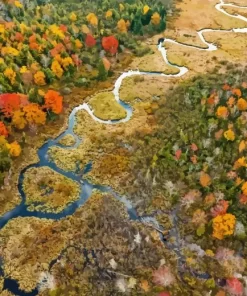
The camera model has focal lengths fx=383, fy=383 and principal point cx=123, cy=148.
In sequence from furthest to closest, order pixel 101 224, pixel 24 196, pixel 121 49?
1. pixel 121 49
2. pixel 24 196
3. pixel 101 224

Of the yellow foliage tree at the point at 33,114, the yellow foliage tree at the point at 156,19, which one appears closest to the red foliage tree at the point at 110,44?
the yellow foliage tree at the point at 156,19

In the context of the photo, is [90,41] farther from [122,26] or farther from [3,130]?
[3,130]

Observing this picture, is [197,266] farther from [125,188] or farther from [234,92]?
[234,92]

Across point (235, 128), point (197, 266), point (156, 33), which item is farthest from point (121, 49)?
point (197, 266)

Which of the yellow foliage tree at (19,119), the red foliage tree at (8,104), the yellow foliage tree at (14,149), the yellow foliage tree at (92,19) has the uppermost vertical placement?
the yellow foliage tree at (92,19)

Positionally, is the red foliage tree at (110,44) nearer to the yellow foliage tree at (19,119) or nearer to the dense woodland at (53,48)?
the dense woodland at (53,48)

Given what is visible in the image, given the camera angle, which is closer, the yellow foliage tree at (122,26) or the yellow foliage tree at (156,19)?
the yellow foliage tree at (122,26)

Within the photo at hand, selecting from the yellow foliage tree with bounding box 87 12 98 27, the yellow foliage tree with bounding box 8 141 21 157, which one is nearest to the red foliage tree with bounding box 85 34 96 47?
the yellow foliage tree with bounding box 87 12 98 27
